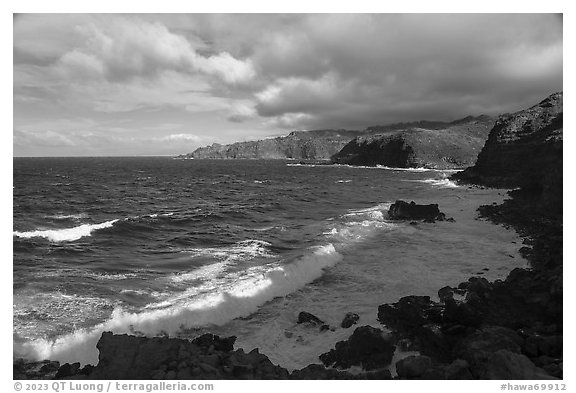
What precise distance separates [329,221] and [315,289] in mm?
18562

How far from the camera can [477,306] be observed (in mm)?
14664

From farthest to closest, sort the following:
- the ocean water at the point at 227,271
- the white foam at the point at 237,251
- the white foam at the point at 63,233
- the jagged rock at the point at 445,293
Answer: the white foam at the point at 63,233, the white foam at the point at 237,251, the jagged rock at the point at 445,293, the ocean water at the point at 227,271

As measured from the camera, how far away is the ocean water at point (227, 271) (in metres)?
14.7

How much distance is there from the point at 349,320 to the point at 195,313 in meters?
6.66

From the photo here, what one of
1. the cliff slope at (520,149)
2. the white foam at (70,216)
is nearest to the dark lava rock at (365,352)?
the white foam at (70,216)

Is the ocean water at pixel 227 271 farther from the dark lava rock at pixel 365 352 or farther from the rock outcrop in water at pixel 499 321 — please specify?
the rock outcrop in water at pixel 499 321

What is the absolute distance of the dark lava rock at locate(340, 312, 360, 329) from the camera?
1474cm

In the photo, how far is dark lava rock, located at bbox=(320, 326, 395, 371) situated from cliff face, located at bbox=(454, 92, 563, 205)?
38168 mm

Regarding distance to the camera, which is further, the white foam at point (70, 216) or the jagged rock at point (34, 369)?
the white foam at point (70, 216)

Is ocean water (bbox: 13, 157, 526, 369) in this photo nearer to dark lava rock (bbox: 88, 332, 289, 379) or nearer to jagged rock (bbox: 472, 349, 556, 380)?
dark lava rock (bbox: 88, 332, 289, 379)

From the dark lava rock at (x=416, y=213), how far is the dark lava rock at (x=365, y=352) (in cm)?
2728

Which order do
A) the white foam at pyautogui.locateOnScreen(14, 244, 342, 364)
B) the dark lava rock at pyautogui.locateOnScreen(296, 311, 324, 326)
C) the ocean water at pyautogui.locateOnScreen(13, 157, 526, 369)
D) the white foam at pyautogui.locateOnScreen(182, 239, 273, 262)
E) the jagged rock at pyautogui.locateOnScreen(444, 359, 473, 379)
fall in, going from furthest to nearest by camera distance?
the white foam at pyautogui.locateOnScreen(182, 239, 273, 262)
the dark lava rock at pyautogui.locateOnScreen(296, 311, 324, 326)
the ocean water at pyautogui.locateOnScreen(13, 157, 526, 369)
the white foam at pyautogui.locateOnScreen(14, 244, 342, 364)
the jagged rock at pyautogui.locateOnScreen(444, 359, 473, 379)

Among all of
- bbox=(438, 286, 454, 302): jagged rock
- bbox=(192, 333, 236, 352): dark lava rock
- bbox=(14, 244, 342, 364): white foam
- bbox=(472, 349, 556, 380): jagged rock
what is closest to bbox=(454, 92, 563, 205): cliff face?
bbox=(438, 286, 454, 302): jagged rock

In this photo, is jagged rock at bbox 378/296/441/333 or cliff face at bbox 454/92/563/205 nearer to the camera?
jagged rock at bbox 378/296/441/333
